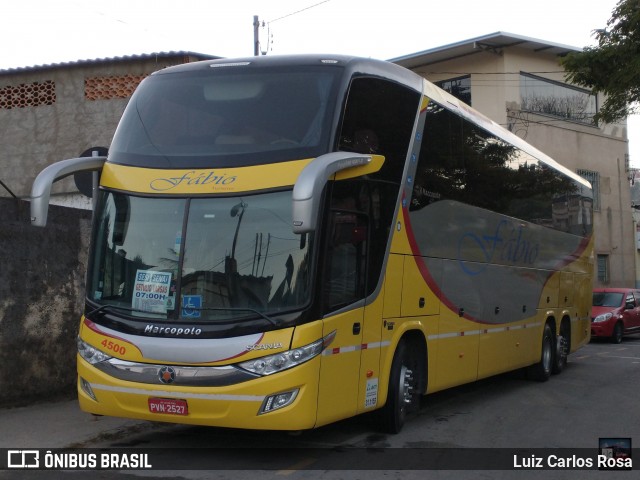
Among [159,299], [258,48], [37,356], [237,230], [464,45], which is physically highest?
[464,45]

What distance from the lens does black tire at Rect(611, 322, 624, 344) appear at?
23.6 m

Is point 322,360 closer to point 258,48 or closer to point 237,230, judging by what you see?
point 237,230

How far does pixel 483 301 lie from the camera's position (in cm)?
1138

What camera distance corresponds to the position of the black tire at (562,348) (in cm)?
1529

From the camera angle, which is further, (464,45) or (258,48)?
(464,45)

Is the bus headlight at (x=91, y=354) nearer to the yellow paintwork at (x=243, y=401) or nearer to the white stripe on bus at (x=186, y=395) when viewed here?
the white stripe on bus at (x=186, y=395)

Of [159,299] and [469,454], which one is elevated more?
[159,299]

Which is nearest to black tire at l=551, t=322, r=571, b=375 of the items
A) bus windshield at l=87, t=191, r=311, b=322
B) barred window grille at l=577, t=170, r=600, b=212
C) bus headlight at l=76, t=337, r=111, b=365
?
bus windshield at l=87, t=191, r=311, b=322

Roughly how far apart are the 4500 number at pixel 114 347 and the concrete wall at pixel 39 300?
9.38 ft

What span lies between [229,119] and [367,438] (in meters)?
3.80

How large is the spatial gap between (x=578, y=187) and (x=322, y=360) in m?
12.0

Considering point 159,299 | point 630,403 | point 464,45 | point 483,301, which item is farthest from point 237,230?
point 464,45

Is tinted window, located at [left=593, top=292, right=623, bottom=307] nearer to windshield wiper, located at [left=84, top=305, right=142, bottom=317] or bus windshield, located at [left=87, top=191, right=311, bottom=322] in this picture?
bus windshield, located at [left=87, top=191, right=311, bottom=322]

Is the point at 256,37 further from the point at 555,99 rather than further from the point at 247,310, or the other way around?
the point at 555,99
